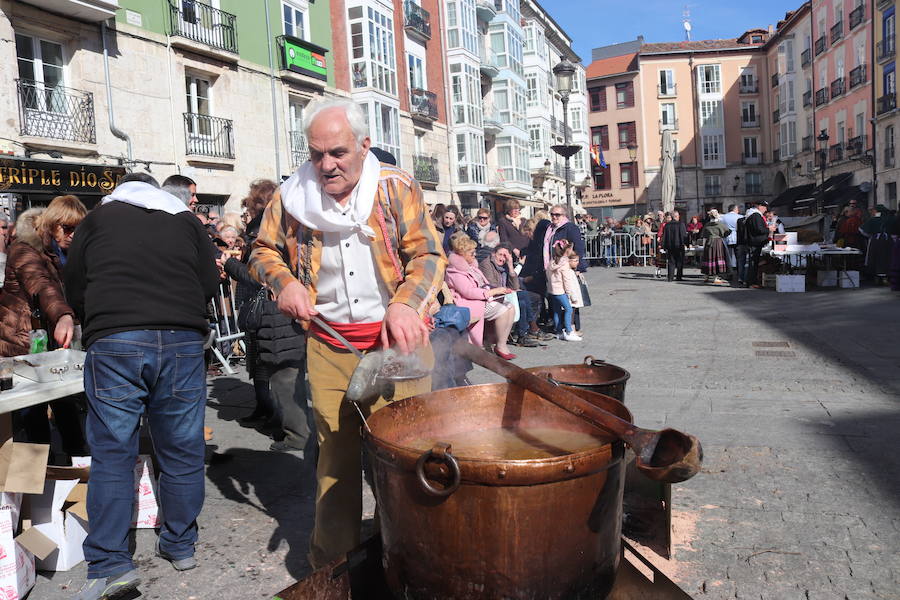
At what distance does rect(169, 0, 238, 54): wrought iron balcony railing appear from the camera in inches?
693

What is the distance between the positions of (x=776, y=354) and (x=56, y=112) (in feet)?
46.9

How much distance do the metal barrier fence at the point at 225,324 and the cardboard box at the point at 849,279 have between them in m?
12.6

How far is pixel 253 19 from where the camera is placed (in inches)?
802

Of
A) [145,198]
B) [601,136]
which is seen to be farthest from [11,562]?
[601,136]

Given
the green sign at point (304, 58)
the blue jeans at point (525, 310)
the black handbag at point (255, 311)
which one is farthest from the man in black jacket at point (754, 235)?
the green sign at point (304, 58)

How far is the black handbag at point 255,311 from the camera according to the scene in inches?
208

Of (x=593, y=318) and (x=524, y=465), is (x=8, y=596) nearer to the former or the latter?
(x=524, y=465)

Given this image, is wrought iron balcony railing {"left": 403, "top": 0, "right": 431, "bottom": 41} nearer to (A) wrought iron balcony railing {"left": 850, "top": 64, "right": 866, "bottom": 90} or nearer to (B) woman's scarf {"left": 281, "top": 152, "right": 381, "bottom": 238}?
(A) wrought iron balcony railing {"left": 850, "top": 64, "right": 866, "bottom": 90}

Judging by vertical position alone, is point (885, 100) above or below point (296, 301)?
above

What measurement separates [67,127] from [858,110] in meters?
38.7

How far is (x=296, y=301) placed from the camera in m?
2.67

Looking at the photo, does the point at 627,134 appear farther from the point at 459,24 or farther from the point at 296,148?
the point at 296,148

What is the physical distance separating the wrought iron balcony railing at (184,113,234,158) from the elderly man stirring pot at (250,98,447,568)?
16.3m

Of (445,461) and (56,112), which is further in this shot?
(56,112)
